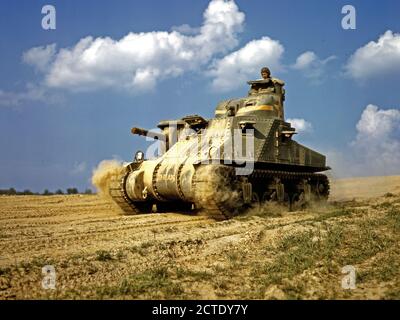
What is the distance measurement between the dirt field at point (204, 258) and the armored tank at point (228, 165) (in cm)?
114

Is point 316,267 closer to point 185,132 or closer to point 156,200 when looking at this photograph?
point 156,200

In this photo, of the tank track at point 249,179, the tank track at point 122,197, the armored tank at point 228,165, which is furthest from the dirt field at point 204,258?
the tank track at point 122,197

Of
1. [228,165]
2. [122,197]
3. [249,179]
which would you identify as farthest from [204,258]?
[122,197]

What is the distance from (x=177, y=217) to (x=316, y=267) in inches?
270

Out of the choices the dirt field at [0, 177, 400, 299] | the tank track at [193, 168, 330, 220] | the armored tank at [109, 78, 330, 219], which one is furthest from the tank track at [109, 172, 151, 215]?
the tank track at [193, 168, 330, 220]

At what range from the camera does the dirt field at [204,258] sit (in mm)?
5316

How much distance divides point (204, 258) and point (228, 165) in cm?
558

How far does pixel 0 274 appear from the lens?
586cm

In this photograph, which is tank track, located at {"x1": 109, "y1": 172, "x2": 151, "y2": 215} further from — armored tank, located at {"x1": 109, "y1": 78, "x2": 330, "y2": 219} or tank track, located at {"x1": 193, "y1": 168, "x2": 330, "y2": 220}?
tank track, located at {"x1": 193, "y1": 168, "x2": 330, "y2": 220}

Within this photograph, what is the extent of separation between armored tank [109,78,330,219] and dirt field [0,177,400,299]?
1.14m

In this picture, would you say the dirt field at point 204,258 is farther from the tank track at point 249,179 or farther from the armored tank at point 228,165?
the armored tank at point 228,165

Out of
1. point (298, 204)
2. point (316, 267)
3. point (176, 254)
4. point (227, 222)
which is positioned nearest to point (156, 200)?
point (227, 222)

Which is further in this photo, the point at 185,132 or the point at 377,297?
the point at 185,132

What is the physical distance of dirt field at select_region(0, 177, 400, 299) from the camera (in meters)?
5.32
